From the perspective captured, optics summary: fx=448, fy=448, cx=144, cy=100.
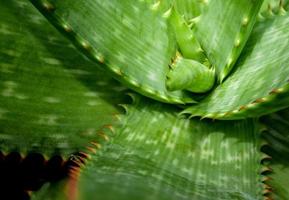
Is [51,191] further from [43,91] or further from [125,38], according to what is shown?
[125,38]

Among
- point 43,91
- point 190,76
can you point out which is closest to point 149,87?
point 190,76

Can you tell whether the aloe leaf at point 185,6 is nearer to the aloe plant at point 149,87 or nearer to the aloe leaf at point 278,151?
the aloe plant at point 149,87

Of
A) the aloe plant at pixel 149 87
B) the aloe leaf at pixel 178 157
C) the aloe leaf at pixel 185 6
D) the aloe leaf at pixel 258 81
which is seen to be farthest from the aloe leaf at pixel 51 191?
the aloe leaf at pixel 185 6

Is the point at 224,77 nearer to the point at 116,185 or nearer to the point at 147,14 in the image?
the point at 147,14

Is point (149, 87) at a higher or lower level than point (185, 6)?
lower

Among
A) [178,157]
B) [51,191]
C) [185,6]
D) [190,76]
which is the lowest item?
[51,191]
